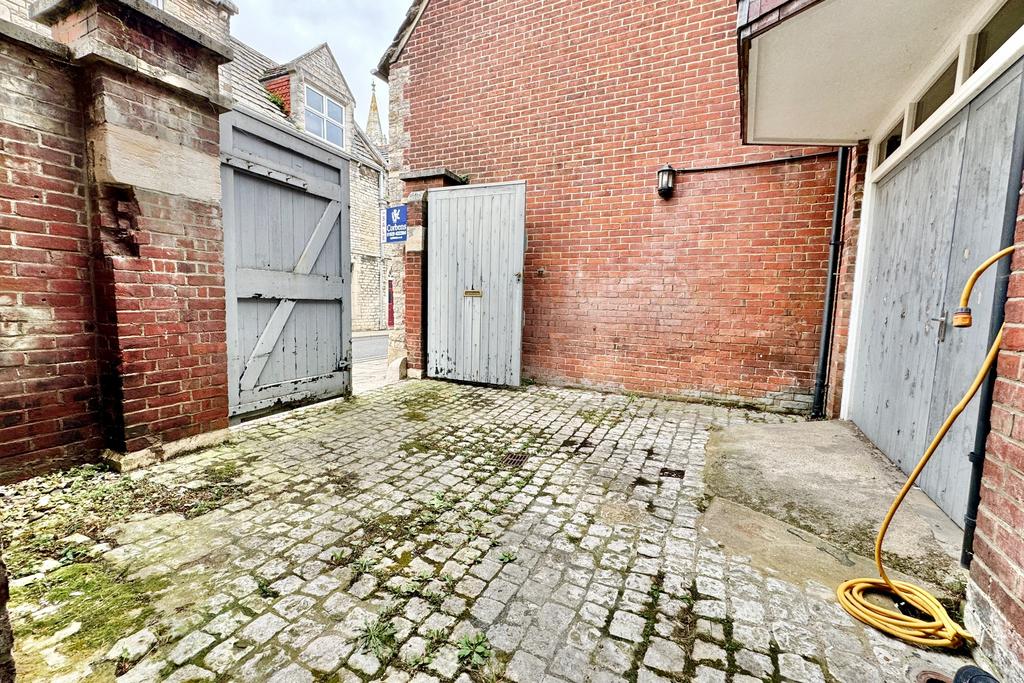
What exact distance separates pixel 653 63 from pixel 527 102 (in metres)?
1.67

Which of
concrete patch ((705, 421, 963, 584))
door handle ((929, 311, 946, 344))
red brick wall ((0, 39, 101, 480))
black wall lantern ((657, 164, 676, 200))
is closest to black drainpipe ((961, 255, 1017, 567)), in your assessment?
concrete patch ((705, 421, 963, 584))

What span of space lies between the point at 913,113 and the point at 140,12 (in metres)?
5.60

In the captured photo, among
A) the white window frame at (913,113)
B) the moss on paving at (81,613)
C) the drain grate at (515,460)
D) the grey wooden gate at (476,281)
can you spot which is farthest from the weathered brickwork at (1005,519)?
the grey wooden gate at (476,281)

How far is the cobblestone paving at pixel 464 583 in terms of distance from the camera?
58.9 inches

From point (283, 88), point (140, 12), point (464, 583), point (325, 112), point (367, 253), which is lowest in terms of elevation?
point (464, 583)

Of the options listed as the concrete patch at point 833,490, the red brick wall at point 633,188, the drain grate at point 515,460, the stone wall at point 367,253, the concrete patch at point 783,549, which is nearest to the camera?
the concrete patch at point 783,549

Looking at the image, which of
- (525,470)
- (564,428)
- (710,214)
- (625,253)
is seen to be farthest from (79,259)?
(710,214)

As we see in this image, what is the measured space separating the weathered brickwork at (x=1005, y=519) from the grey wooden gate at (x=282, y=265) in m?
4.73

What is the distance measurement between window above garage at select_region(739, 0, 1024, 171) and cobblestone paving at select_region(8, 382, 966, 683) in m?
2.91

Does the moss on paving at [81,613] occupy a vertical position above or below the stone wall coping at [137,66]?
below

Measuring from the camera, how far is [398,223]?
20.1ft

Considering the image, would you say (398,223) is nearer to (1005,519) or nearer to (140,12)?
(140,12)

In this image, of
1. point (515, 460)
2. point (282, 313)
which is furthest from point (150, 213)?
point (515, 460)

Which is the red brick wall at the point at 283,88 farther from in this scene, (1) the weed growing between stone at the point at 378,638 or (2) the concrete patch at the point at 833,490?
(1) the weed growing between stone at the point at 378,638
